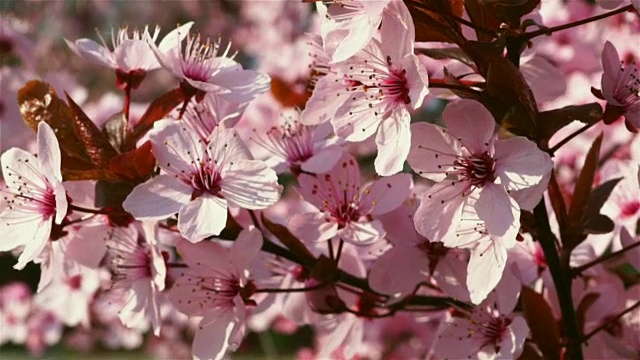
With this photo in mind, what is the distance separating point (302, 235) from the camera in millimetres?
926

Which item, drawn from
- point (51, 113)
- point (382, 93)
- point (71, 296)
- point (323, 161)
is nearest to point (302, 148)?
point (323, 161)

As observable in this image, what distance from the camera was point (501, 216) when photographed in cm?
75

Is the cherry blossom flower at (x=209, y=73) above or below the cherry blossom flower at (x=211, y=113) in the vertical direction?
above

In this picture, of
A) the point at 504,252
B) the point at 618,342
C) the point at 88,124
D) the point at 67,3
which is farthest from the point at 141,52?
the point at 67,3

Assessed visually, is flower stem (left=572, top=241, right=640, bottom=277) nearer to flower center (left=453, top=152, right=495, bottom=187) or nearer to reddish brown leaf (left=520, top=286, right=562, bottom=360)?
reddish brown leaf (left=520, top=286, right=562, bottom=360)

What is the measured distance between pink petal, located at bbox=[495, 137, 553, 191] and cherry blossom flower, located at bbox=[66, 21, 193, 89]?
1.24 ft

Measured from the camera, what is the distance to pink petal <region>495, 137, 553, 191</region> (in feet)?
2.43

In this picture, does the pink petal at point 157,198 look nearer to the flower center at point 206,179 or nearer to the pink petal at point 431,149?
the flower center at point 206,179

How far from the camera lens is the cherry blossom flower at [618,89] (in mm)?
835

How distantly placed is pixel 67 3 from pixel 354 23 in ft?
13.5

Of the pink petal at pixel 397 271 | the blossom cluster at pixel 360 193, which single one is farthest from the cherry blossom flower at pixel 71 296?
the pink petal at pixel 397 271

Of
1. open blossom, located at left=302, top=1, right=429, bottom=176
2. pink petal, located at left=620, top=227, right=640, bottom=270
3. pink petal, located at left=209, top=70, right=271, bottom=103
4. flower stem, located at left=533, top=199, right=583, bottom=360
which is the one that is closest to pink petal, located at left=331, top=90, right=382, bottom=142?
open blossom, located at left=302, top=1, right=429, bottom=176

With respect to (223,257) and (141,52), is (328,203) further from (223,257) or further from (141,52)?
(141,52)

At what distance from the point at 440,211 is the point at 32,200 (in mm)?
423
